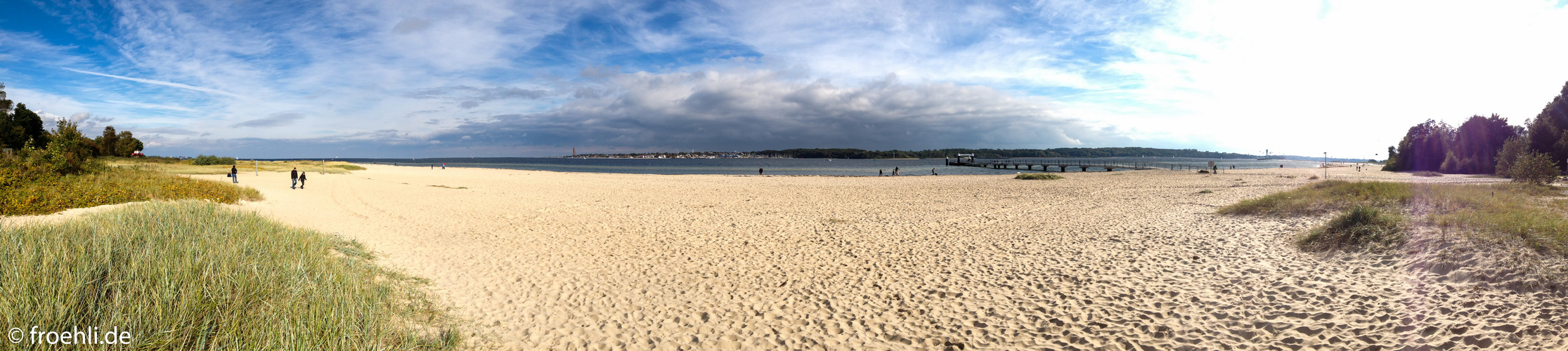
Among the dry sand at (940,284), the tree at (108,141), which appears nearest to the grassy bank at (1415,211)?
the dry sand at (940,284)

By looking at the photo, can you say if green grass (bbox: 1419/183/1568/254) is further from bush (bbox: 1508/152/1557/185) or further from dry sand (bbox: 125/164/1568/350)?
bush (bbox: 1508/152/1557/185)

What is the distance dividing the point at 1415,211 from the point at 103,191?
2364cm

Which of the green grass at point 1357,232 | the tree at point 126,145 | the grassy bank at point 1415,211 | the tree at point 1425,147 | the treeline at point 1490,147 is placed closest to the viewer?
the grassy bank at point 1415,211

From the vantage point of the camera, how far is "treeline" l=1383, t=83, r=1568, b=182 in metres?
20.4

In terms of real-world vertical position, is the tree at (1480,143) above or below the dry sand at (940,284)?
above

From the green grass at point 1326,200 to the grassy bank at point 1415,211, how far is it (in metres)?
0.01

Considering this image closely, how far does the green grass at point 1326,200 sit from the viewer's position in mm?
11703

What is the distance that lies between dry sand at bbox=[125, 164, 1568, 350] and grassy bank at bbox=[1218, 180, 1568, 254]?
2.07 ft

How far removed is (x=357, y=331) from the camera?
396 cm

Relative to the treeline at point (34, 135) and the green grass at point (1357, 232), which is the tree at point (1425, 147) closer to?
the green grass at point (1357, 232)

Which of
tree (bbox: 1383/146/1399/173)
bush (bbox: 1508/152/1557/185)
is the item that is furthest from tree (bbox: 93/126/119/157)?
tree (bbox: 1383/146/1399/173)

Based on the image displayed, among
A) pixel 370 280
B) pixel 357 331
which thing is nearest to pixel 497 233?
pixel 370 280

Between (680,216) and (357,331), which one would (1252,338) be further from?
(680,216)

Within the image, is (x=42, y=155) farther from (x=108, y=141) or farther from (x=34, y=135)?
(x=108, y=141)
